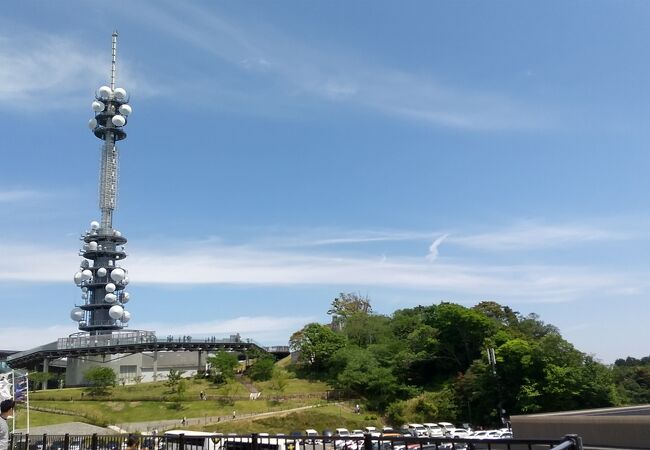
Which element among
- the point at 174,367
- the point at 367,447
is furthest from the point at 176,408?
the point at 367,447

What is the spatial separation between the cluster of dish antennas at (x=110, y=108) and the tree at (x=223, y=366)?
42.1 meters

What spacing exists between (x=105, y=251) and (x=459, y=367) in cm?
5360

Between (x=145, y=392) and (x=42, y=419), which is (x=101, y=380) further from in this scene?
(x=42, y=419)

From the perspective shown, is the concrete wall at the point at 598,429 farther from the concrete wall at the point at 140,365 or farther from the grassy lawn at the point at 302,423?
the concrete wall at the point at 140,365

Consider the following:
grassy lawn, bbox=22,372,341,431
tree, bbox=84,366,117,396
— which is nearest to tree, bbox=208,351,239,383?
grassy lawn, bbox=22,372,341,431

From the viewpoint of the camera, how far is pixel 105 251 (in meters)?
77.1

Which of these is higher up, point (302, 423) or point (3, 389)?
point (3, 389)

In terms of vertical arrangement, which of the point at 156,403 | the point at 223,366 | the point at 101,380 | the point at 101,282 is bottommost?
the point at 156,403

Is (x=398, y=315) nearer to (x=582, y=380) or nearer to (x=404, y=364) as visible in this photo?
(x=404, y=364)

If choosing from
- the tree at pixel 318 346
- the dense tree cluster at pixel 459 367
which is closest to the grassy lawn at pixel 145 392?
the tree at pixel 318 346

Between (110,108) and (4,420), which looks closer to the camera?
(4,420)

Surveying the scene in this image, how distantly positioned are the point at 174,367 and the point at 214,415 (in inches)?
1062

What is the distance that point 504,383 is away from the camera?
4825cm

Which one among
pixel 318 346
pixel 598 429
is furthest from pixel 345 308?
pixel 598 429
